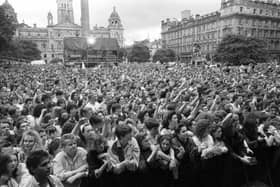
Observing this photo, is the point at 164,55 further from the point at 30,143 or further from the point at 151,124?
the point at 30,143

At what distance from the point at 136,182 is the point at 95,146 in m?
0.95

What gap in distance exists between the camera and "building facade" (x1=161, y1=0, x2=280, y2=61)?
69500mm

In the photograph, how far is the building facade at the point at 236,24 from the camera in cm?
6950

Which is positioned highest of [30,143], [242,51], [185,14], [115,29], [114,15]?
[114,15]

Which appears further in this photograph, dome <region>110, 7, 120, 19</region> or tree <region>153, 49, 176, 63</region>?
dome <region>110, 7, 120, 19</region>

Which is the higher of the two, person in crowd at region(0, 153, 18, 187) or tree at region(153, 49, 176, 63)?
tree at region(153, 49, 176, 63)

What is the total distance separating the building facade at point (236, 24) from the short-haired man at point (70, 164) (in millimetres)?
72278

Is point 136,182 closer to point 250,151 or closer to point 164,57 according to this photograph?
point 250,151

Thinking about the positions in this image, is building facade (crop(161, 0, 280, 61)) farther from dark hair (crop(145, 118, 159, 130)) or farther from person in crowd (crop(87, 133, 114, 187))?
person in crowd (crop(87, 133, 114, 187))

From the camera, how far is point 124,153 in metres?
3.75

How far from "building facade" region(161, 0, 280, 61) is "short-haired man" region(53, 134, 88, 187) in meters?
72.3

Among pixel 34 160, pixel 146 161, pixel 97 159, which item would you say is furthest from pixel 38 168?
pixel 146 161

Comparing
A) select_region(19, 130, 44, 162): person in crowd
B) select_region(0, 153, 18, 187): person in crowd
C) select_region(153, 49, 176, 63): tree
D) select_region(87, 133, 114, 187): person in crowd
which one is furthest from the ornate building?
select_region(0, 153, 18, 187): person in crowd

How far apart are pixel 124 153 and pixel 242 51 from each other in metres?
46.5
